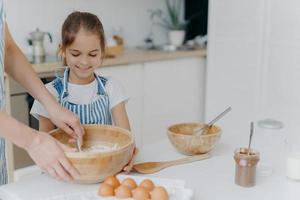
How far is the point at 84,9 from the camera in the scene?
3.37 meters

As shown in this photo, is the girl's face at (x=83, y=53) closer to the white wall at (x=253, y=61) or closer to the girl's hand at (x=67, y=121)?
the girl's hand at (x=67, y=121)

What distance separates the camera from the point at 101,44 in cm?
156

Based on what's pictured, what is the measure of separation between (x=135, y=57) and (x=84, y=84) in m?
1.54

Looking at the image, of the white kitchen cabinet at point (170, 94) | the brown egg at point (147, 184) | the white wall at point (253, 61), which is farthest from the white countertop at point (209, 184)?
the white kitchen cabinet at point (170, 94)

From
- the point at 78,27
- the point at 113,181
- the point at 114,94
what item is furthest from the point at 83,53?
the point at 113,181

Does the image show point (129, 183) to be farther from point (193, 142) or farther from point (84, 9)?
point (84, 9)

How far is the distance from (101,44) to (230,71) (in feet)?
6.80

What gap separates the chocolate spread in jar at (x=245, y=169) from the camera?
3.70 feet

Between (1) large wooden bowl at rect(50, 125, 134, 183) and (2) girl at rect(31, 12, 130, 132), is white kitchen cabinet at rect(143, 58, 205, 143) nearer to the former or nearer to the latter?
(2) girl at rect(31, 12, 130, 132)

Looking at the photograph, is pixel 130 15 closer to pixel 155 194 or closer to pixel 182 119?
pixel 182 119

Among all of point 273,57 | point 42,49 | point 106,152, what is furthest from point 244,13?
point 106,152

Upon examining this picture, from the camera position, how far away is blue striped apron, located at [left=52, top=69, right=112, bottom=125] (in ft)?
5.00

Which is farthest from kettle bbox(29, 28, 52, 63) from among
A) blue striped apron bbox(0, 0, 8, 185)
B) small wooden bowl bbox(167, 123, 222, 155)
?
small wooden bowl bbox(167, 123, 222, 155)

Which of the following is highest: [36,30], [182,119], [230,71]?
[36,30]
